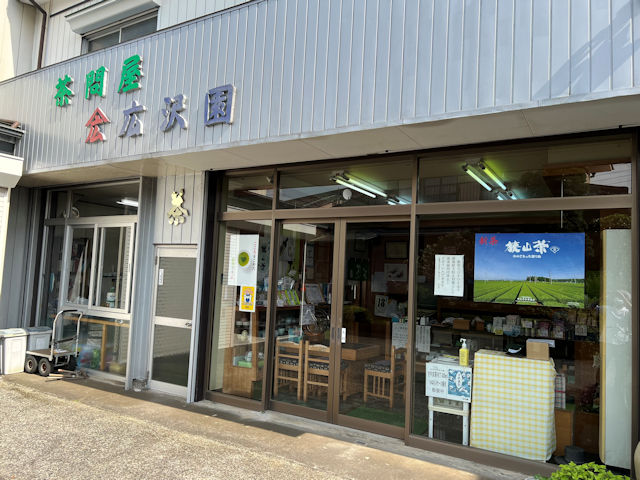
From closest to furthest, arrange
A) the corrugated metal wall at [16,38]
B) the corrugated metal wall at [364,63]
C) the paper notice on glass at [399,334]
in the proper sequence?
the corrugated metal wall at [364,63], the paper notice on glass at [399,334], the corrugated metal wall at [16,38]

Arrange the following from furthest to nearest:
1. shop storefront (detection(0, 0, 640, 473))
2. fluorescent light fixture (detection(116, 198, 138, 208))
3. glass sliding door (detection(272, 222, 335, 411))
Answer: fluorescent light fixture (detection(116, 198, 138, 208)) < glass sliding door (detection(272, 222, 335, 411)) < shop storefront (detection(0, 0, 640, 473))

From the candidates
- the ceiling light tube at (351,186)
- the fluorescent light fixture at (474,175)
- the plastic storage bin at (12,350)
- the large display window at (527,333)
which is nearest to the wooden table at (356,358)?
the large display window at (527,333)

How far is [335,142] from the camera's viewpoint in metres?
5.00

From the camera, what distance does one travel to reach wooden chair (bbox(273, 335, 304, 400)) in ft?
Result: 19.5

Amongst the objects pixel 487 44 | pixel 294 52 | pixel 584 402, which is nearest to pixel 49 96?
pixel 294 52

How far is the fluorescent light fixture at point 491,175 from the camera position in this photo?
4.75 m

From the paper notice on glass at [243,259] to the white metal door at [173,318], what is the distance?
23.4 inches

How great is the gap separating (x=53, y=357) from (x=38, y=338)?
2.56 ft

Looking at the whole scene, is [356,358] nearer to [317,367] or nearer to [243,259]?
[317,367]

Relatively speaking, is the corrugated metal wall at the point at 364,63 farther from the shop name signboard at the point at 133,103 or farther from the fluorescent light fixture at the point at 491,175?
the fluorescent light fixture at the point at 491,175

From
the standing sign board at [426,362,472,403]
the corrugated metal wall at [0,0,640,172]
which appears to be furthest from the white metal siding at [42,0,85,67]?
the standing sign board at [426,362,472,403]

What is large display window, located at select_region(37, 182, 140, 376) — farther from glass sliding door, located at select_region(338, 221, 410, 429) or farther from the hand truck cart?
glass sliding door, located at select_region(338, 221, 410, 429)

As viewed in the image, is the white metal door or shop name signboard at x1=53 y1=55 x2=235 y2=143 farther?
the white metal door

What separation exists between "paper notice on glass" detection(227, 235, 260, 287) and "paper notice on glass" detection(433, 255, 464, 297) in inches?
96.2
